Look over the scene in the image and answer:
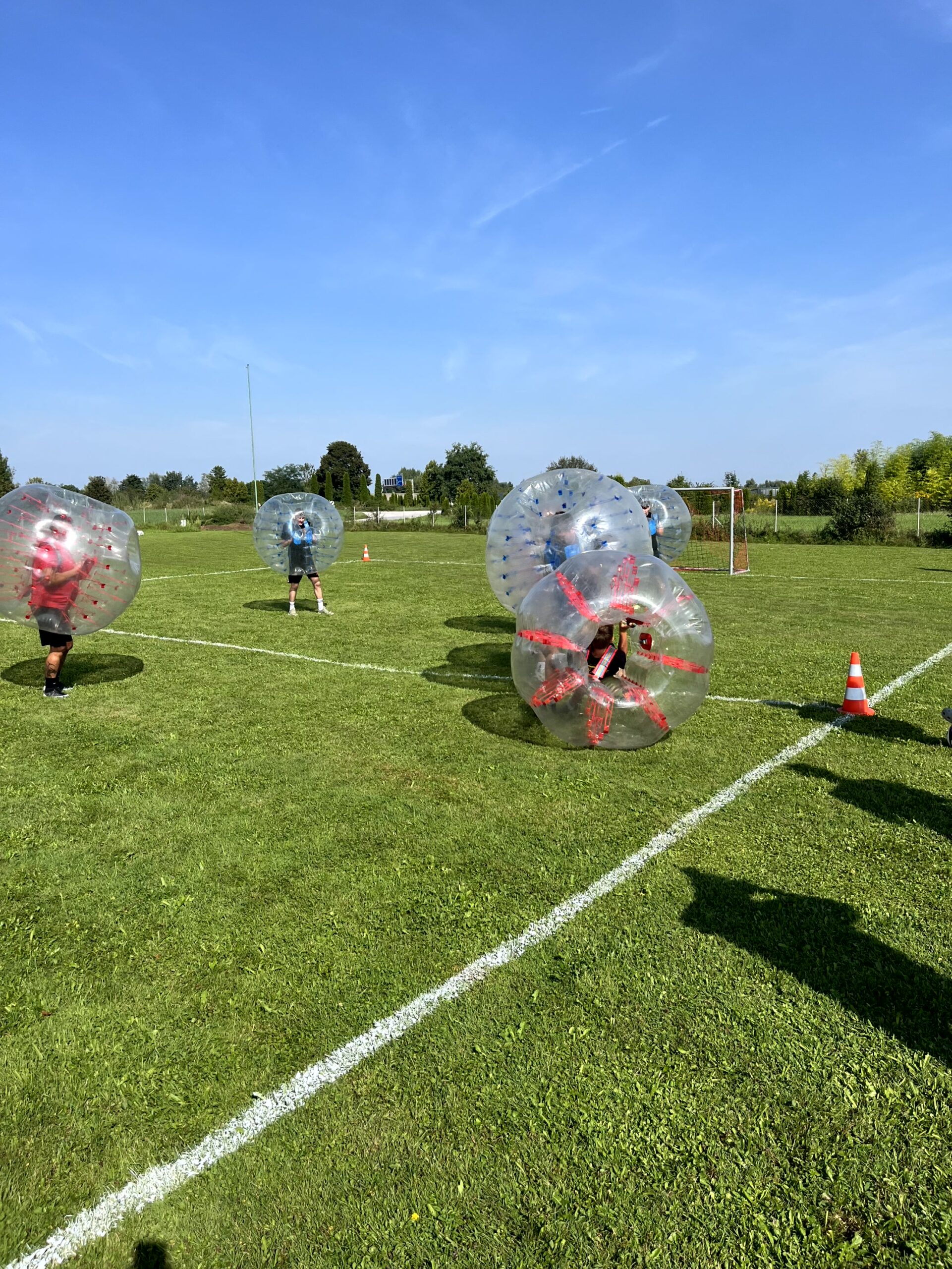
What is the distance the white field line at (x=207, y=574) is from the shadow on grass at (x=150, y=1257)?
1987 cm

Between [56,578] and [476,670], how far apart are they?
4755mm

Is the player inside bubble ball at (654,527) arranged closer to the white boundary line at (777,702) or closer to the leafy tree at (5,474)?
the white boundary line at (777,702)

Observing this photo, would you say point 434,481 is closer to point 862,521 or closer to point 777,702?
point 862,521

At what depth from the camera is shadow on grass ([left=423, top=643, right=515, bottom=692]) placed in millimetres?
9656

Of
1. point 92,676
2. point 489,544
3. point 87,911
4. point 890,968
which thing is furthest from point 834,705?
point 92,676

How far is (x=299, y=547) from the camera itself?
14.3m

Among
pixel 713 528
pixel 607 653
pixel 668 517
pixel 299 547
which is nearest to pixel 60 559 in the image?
pixel 607 653

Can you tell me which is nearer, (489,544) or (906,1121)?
(906,1121)

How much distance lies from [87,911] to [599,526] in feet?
20.6

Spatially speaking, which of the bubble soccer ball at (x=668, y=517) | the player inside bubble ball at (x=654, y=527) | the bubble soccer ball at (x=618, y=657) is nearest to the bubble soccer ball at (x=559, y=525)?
the bubble soccer ball at (x=618, y=657)

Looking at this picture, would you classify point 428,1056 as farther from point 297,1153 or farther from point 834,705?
point 834,705

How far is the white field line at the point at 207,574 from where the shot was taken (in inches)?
877

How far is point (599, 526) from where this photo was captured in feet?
30.0

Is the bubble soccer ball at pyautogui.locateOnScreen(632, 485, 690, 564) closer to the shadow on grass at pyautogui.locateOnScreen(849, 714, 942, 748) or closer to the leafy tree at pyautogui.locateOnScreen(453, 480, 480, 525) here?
the shadow on grass at pyautogui.locateOnScreen(849, 714, 942, 748)
